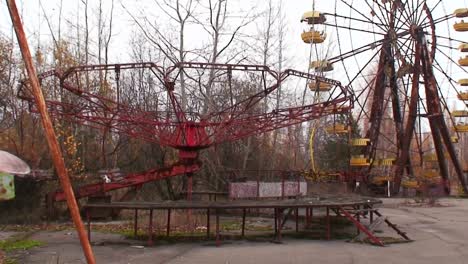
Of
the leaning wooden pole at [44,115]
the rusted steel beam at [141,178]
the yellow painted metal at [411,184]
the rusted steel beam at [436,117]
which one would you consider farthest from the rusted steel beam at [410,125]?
the leaning wooden pole at [44,115]

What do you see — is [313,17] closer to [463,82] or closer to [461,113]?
[463,82]

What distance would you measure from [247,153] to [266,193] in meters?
8.85

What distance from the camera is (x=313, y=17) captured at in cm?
3288

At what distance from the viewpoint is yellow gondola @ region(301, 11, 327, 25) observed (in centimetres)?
3291

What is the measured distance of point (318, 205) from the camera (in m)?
14.9

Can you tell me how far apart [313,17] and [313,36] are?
1.98m

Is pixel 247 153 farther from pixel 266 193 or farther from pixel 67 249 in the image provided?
pixel 67 249

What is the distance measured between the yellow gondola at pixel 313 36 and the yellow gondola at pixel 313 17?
148 centimetres

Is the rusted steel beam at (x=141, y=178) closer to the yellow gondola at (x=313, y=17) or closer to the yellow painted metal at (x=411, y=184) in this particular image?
the yellow gondola at (x=313, y=17)

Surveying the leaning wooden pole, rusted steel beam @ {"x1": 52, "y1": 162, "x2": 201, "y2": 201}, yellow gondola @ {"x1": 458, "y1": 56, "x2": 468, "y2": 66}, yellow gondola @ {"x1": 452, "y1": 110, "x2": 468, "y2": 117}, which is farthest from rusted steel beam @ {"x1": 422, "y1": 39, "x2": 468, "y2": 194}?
the leaning wooden pole

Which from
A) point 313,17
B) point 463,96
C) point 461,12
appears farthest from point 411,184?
point 313,17

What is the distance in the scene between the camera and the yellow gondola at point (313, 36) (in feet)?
103

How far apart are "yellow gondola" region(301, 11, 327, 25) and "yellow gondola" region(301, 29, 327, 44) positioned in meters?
1.48

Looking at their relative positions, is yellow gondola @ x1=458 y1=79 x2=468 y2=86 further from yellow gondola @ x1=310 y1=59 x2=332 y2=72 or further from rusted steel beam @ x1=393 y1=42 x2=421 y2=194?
yellow gondola @ x1=310 y1=59 x2=332 y2=72
